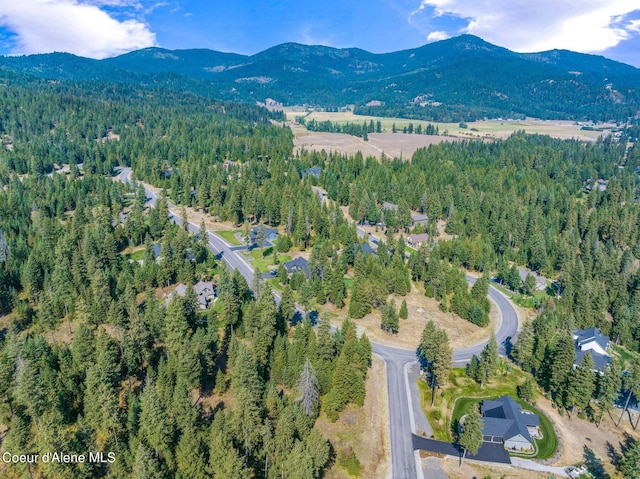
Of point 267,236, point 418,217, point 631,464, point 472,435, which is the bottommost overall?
point 631,464

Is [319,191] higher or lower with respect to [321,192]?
higher

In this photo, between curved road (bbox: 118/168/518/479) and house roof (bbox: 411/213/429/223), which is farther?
house roof (bbox: 411/213/429/223)

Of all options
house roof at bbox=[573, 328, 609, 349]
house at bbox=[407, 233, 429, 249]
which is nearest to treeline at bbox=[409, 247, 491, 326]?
house at bbox=[407, 233, 429, 249]

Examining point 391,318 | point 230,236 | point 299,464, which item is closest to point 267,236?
point 230,236

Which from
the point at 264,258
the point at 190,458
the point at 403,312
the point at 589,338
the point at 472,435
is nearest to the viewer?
the point at 190,458

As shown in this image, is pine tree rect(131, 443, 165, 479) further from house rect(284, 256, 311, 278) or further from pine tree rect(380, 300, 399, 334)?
house rect(284, 256, 311, 278)

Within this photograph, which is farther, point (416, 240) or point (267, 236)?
point (416, 240)

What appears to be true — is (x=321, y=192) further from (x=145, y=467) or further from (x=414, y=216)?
(x=145, y=467)

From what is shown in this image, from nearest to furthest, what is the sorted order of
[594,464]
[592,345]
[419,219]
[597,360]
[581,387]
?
1. [594,464]
2. [581,387]
3. [597,360]
4. [592,345]
5. [419,219]
